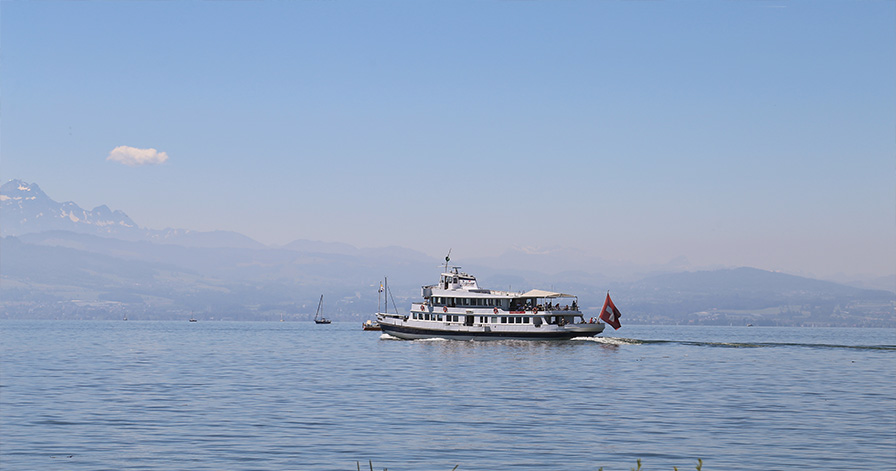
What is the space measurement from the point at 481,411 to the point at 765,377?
113ft

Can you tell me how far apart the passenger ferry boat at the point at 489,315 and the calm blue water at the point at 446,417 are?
3160 cm

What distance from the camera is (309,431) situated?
3588 centimetres

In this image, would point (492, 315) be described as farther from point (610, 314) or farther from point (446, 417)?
point (446, 417)

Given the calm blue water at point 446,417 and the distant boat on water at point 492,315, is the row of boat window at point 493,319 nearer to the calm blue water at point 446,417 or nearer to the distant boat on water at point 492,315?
the distant boat on water at point 492,315

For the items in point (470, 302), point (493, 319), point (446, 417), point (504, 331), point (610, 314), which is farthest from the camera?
point (610, 314)

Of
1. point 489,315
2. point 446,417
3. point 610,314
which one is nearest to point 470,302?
point 489,315

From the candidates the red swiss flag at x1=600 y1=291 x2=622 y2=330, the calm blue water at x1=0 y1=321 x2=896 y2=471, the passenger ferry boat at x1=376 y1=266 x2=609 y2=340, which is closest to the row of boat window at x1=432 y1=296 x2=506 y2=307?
the passenger ferry boat at x1=376 y1=266 x2=609 y2=340

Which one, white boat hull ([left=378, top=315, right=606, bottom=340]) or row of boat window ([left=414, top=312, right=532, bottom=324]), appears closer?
white boat hull ([left=378, top=315, right=606, bottom=340])

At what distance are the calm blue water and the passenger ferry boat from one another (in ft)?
104

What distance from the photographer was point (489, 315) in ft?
368

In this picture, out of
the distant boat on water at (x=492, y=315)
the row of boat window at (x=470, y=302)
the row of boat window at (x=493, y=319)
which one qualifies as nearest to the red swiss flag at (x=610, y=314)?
the distant boat on water at (x=492, y=315)

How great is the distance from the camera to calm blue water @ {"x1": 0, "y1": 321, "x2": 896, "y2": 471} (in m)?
30.2

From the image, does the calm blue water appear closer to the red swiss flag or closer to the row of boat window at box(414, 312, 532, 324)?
the row of boat window at box(414, 312, 532, 324)

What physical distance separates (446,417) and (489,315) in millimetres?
70912
